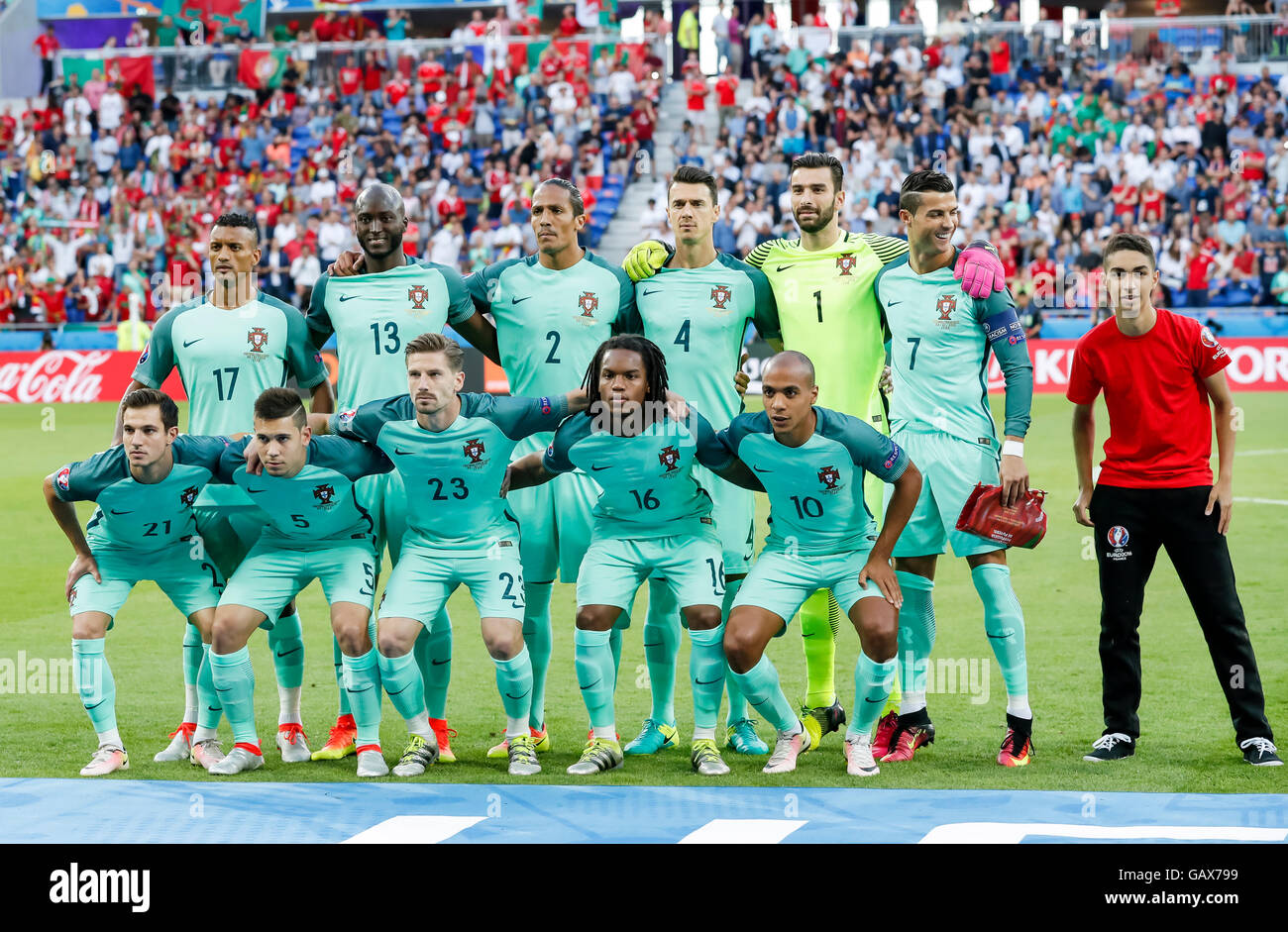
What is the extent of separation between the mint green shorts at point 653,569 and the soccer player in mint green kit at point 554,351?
377mm

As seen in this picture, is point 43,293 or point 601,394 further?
point 43,293

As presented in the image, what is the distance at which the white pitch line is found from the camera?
15.4 ft

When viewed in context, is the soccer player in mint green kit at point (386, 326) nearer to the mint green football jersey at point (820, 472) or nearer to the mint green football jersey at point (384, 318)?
the mint green football jersey at point (384, 318)

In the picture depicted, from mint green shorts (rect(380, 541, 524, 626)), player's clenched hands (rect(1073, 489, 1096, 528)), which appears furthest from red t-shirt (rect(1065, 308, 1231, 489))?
mint green shorts (rect(380, 541, 524, 626))

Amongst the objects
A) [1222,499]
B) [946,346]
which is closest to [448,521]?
[946,346]

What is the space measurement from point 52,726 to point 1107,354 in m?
4.77

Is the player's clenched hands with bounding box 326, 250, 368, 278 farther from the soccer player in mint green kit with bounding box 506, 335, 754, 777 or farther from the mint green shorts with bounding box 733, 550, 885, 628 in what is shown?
the mint green shorts with bounding box 733, 550, 885, 628

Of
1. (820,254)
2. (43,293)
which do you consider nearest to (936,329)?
(820,254)

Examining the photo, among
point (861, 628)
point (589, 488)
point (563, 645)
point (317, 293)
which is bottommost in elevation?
point (563, 645)

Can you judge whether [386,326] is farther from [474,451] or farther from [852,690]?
[852,690]

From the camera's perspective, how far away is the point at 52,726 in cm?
665

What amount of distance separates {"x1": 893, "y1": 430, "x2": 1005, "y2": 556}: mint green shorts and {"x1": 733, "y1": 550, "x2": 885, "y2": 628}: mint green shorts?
12.0 inches

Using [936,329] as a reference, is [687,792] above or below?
below

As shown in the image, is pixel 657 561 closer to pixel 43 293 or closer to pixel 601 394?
pixel 601 394
